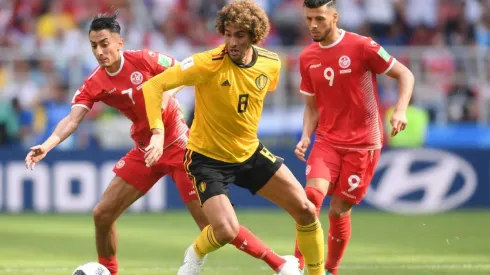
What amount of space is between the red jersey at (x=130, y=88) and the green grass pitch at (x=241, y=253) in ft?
→ 5.28

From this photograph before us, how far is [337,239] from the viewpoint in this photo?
9156 mm

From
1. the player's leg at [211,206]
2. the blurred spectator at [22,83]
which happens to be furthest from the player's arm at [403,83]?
the blurred spectator at [22,83]

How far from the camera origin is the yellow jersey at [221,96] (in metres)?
7.73

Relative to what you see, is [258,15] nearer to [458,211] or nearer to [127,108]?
[127,108]

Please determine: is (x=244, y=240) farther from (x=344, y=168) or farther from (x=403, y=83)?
(x=403, y=83)

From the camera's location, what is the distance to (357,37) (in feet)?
30.4

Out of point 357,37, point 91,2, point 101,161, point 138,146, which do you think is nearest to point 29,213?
point 101,161

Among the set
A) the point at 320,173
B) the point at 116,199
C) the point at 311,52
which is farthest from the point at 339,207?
the point at 116,199

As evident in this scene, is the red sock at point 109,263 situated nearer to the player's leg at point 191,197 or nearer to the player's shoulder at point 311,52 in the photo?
the player's leg at point 191,197

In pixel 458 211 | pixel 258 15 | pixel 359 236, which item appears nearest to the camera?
pixel 258 15

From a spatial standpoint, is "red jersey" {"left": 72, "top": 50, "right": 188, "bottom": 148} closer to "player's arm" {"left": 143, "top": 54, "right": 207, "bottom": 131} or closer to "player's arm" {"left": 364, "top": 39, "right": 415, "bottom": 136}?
"player's arm" {"left": 143, "top": 54, "right": 207, "bottom": 131}

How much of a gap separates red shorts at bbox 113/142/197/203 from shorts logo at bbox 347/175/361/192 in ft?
4.82

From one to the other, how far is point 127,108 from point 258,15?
1885mm

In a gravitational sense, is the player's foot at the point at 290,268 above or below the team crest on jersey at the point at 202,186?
below
